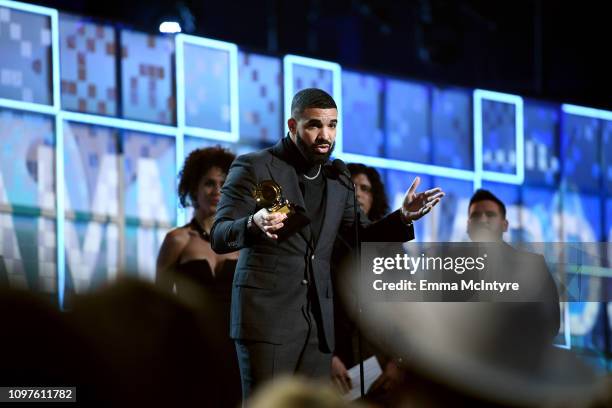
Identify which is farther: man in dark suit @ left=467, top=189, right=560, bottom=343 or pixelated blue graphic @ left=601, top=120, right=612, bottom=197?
pixelated blue graphic @ left=601, top=120, right=612, bottom=197

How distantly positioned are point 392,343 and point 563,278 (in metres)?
1.30

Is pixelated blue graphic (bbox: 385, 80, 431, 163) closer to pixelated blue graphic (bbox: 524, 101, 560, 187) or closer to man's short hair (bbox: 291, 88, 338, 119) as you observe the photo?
pixelated blue graphic (bbox: 524, 101, 560, 187)

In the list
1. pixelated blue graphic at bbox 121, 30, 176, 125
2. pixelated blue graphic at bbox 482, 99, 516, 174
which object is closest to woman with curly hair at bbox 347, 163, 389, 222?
pixelated blue graphic at bbox 121, 30, 176, 125

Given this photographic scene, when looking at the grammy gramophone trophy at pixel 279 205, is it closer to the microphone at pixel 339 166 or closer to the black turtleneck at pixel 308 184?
the black turtleneck at pixel 308 184

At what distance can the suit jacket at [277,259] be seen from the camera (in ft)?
12.5

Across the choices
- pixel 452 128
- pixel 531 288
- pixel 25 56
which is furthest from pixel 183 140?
pixel 531 288

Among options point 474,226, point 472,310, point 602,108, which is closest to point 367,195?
point 474,226

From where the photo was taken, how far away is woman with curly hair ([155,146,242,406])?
5418 millimetres

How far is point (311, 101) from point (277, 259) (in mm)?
508

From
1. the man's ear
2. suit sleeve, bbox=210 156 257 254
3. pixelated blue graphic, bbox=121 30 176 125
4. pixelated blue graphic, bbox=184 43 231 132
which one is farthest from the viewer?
pixelated blue graphic, bbox=184 43 231 132

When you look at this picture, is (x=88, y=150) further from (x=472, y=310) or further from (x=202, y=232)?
(x=472, y=310)

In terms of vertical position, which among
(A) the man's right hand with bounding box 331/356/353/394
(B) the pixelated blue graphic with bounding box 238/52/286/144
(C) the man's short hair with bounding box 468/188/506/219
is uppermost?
(B) the pixelated blue graphic with bounding box 238/52/286/144

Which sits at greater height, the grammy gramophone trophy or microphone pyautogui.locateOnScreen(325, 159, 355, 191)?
microphone pyautogui.locateOnScreen(325, 159, 355, 191)

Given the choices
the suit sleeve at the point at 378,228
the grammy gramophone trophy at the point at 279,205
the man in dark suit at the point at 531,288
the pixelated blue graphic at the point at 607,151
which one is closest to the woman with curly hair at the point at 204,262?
the man in dark suit at the point at 531,288
